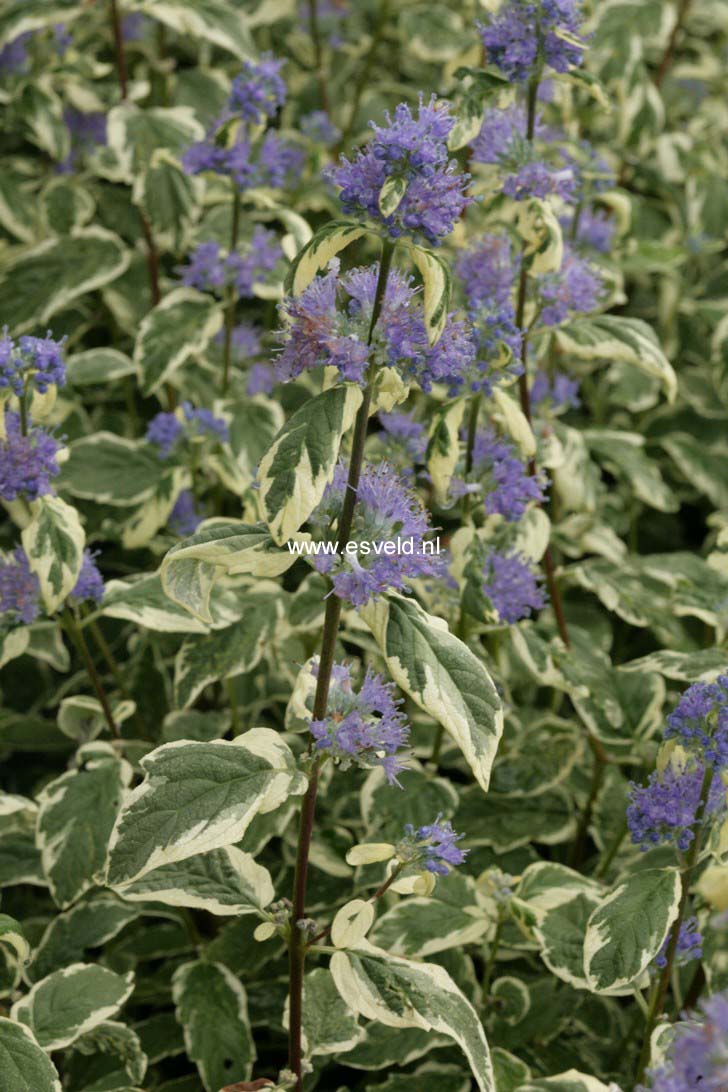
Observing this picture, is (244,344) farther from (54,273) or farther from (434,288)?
(434,288)

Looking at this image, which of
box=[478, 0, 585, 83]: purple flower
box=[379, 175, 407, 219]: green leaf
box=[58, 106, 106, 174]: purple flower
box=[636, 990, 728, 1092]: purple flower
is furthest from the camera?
box=[58, 106, 106, 174]: purple flower

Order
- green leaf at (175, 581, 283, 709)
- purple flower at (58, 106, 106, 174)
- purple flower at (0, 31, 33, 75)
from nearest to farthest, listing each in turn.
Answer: green leaf at (175, 581, 283, 709) → purple flower at (0, 31, 33, 75) → purple flower at (58, 106, 106, 174)

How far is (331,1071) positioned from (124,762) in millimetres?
825

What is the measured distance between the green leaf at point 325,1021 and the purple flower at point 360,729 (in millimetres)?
535

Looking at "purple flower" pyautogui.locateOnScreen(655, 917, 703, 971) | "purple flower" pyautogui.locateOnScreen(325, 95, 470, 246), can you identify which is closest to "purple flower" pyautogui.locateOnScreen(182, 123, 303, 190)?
"purple flower" pyautogui.locateOnScreen(325, 95, 470, 246)

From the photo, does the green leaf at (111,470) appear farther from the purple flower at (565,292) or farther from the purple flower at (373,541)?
the purple flower at (373,541)

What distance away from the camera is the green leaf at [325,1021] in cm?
179

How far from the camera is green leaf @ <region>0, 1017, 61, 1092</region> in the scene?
4.96 ft

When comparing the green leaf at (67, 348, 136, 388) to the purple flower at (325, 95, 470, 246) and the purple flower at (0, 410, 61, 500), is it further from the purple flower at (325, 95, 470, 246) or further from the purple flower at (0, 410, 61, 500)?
the purple flower at (325, 95, 470, 246)

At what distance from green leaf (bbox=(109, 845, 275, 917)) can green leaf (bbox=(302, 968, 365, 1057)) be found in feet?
1.00

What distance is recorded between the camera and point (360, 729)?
59.1 inches

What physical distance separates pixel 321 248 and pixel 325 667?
539mm

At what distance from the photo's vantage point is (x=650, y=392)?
10.7 feet

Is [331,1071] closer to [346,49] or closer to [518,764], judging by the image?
[518,764]
